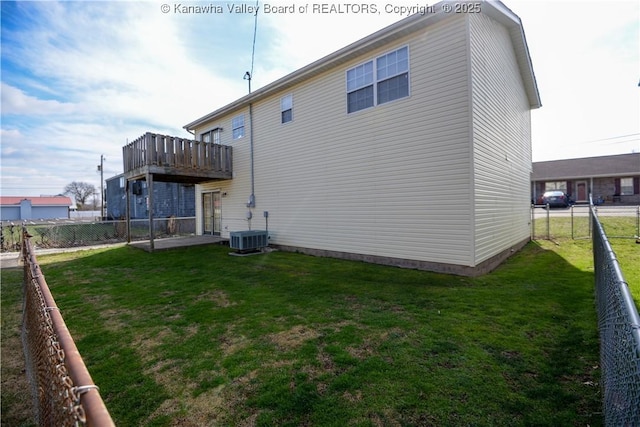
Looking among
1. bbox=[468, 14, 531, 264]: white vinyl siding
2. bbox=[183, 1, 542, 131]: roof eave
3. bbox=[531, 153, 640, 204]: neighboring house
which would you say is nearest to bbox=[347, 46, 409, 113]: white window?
bbox=[183, 1, 542, 131]: roof eave

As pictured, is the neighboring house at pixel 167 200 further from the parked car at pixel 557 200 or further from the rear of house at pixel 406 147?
the parked car at pixel 557 200

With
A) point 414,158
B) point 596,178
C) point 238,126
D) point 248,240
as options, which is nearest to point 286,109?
point 238,126

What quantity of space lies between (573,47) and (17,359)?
15.5 meters

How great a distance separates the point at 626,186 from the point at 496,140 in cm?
2710

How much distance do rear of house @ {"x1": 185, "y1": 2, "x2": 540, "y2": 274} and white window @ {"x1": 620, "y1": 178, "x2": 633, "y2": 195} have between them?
71.5 feet

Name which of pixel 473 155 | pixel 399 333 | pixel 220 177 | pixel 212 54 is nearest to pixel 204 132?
pixel 220 177

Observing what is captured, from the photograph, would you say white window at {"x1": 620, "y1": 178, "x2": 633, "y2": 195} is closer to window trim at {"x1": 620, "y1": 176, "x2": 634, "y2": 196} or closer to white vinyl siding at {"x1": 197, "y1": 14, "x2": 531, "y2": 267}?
window trim at {"x1": 620, "y1": 176, "x2": 634, "y2": 196}

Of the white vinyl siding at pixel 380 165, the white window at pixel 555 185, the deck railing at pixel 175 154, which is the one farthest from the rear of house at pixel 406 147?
the white window at pixel 555 185

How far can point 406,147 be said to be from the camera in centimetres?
738

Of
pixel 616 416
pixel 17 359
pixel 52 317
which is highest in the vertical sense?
pixel 52 317

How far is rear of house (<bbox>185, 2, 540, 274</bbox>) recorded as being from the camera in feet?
21.8

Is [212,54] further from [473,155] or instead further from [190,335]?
[190,335]

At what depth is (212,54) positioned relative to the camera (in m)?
9.73

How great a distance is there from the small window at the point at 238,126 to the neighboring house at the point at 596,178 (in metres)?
26.5
